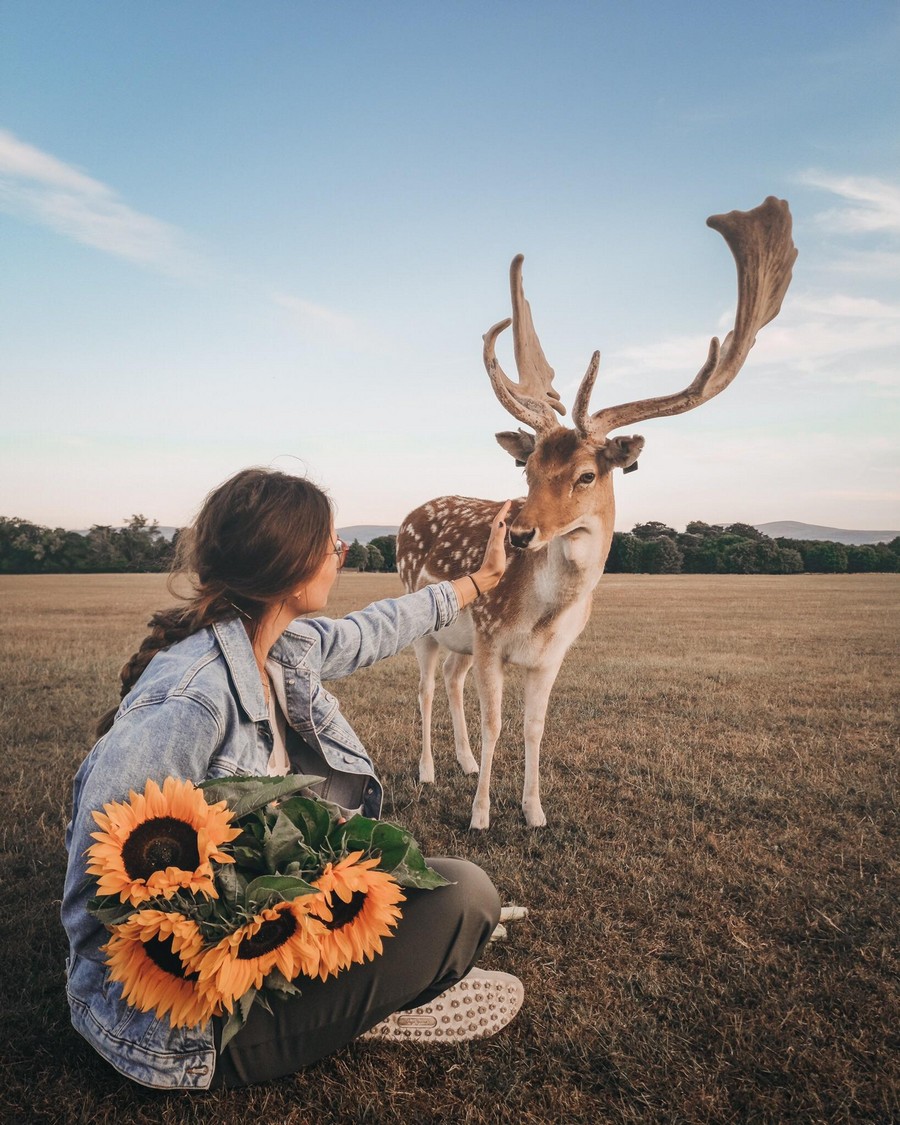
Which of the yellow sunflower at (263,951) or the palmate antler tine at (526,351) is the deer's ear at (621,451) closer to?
the palmate antler tine at (526,351)

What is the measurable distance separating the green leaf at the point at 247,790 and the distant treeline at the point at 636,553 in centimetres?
4649

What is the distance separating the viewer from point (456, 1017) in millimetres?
2678

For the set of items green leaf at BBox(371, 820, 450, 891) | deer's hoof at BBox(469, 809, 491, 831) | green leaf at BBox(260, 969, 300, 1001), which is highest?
green leaf at BBox(371, 820, 450, 891)

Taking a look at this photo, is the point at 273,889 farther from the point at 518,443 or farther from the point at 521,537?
the point at 518,443

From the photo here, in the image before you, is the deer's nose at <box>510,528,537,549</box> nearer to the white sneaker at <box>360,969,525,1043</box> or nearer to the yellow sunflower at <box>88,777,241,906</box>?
the white sneaker at <box>360,969,525,1043</box>

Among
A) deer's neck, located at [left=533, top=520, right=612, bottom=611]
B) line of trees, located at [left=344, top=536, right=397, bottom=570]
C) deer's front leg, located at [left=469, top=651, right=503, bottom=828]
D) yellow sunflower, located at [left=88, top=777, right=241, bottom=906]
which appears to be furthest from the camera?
line of trees, located at [left=344, top=536, right=397, bottom=570]

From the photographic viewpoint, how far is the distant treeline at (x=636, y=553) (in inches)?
2062

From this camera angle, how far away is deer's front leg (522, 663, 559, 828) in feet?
15.8

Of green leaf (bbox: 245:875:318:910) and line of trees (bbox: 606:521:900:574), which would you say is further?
line of trees (bbox: 606:521:900:574)

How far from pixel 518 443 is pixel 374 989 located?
3537mm

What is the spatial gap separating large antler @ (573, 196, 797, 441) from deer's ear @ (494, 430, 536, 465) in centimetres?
51

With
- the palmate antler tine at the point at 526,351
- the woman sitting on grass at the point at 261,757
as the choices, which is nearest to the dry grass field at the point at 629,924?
the woman sitting on grass at the point at 261,757

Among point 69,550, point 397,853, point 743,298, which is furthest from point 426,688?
point 69,550

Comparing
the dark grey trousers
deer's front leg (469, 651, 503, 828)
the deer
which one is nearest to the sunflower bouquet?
the dark grey trousers
